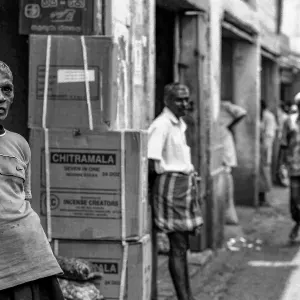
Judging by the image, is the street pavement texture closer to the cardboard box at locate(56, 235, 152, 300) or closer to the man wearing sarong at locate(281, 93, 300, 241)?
the man wearing sarong at locate(281, 93, 300, 241)

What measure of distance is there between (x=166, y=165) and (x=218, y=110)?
341 centimetres

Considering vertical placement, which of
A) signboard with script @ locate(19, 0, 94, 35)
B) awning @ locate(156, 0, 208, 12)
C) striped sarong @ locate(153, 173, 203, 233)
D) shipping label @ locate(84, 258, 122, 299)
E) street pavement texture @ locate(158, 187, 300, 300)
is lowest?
street pavement texture @ locate(158, 187, 300, 300)

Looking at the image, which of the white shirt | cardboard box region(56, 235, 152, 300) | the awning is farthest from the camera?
the awning

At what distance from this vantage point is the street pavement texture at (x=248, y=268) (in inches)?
275

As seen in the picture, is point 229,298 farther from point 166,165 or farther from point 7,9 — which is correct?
point 7,9

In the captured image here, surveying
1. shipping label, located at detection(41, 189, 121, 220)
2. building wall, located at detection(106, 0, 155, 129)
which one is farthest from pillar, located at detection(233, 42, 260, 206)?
shipping label, located at detection(41, 189, 121, 220)

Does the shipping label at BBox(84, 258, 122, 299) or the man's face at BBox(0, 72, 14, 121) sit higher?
the man's face at BBox(0, 72, 14, 121)

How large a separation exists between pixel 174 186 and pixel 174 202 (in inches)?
4.7

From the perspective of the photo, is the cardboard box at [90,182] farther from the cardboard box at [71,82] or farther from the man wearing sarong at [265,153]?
the man wearing sarong at [265,153]

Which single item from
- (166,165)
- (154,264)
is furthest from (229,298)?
(166,165)

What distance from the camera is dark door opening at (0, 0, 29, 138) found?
5.64 m

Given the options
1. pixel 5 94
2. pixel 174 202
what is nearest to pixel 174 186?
pixel 174 202

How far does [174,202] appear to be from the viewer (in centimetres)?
612

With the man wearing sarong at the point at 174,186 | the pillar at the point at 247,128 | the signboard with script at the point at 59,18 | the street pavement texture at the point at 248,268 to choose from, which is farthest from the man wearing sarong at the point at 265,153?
the signboard with script at the point at 59,18
